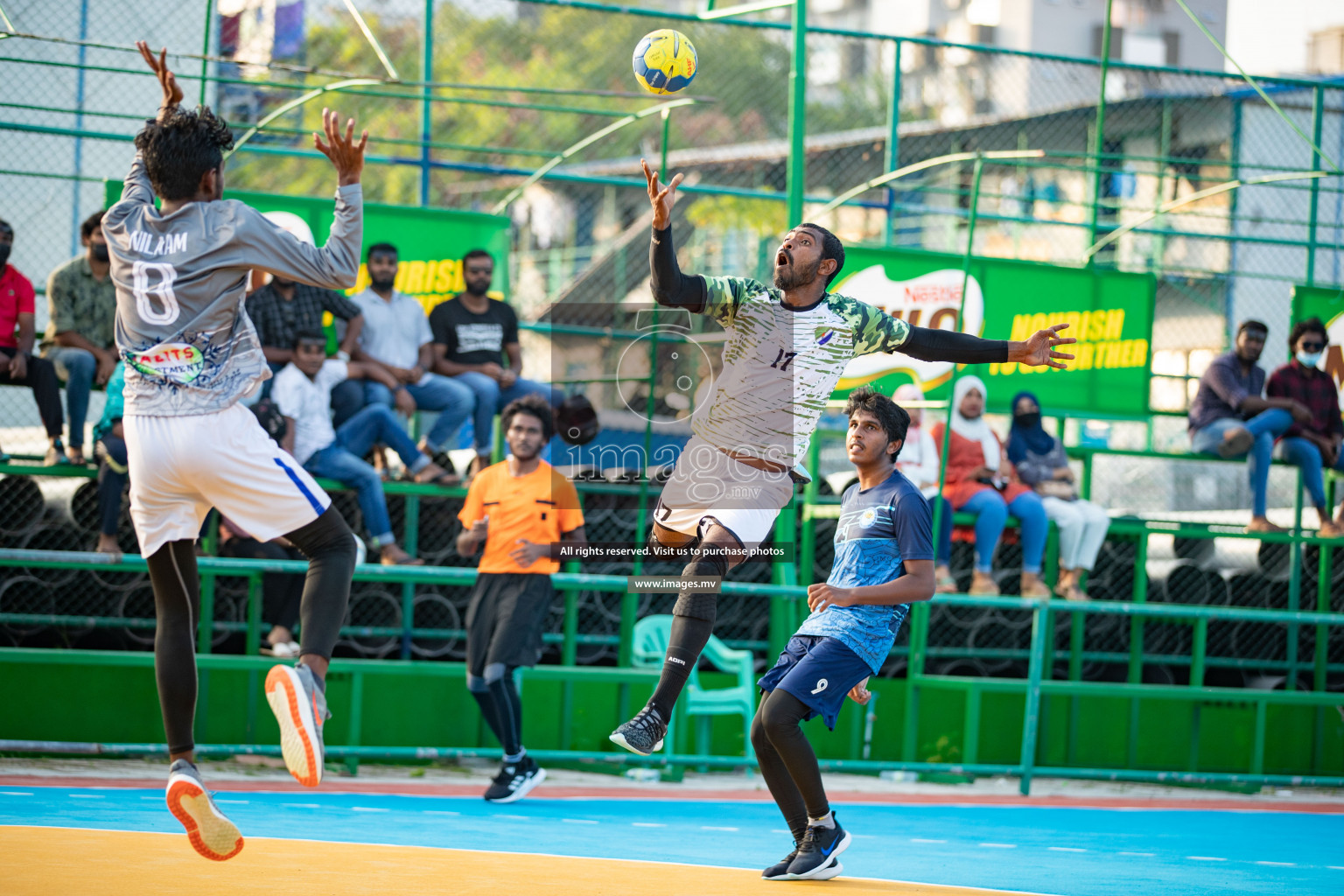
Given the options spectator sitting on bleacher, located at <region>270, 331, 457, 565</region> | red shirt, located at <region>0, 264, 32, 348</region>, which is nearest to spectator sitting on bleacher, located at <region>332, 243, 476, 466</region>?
spectator sitting on bleacher, located at <region>270, 331, 457, 565</region>

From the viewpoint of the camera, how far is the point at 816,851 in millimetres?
6324

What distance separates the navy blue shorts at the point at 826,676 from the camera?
20.5 ft

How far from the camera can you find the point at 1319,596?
1343 cm

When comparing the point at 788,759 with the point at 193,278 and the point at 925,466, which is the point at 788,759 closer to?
the point at 193,278

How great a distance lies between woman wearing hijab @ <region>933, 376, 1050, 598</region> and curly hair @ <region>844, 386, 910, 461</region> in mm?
5291

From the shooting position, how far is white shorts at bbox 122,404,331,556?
4969 millimetres

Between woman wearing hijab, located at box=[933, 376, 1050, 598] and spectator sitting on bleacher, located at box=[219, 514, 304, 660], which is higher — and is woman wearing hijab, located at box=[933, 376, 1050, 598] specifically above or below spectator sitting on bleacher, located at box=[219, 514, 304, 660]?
above

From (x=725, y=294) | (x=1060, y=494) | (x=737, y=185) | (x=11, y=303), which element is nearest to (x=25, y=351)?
(x=11, y=303)

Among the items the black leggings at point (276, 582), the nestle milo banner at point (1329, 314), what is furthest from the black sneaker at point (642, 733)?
the nestle milo banner at point (1329, 314)

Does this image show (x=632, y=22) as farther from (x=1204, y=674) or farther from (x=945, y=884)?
(x=945, y=884)

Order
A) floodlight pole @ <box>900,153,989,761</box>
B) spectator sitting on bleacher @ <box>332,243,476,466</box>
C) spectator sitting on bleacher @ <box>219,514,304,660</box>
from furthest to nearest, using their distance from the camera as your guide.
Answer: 1. floodlight pole @ <box>900,153,989,761</box>
2. spectator sitting on bleacher @ <box>332,243,476,466</box>
3. spectator sitting on bleacher @ <box>219,514,304,660</box>

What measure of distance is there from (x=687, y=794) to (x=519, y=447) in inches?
109

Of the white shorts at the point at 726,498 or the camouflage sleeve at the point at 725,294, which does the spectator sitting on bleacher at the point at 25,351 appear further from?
the camouflage sleeve at the point at 725,294

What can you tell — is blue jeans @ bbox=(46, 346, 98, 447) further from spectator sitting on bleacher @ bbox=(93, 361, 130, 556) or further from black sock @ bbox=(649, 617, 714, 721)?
black sock @ bbox=(649, 617, 714, 721)
